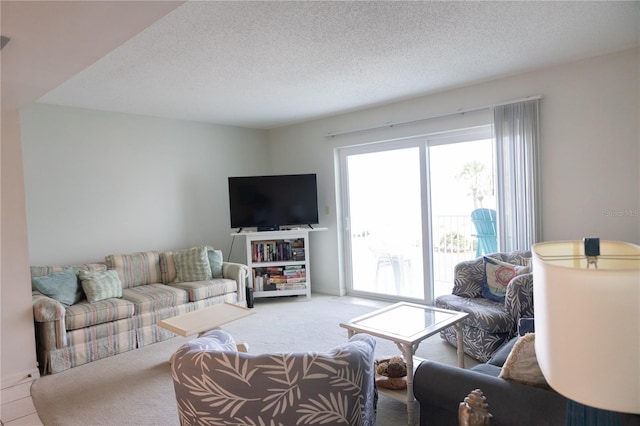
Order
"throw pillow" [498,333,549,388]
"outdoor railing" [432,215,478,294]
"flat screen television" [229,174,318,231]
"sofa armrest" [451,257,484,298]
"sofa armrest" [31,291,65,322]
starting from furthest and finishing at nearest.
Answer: "flat screen television" [229,174,318,231] → "outdoor railing" [432,215,478,294] → "sofa armrest" [451,257,484,298] → "sofa armrest" [31,291,65,322] → "throw pillow" [498,333,549,388]

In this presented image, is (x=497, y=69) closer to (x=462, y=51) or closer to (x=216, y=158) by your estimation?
(x=462, y=51)

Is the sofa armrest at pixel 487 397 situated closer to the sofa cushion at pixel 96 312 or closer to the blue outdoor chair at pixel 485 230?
the blue outdoor chair at pixel 485 230

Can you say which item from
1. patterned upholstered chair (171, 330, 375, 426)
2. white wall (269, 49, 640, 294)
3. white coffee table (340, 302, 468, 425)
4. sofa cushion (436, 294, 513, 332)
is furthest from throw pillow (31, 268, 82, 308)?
white wall (269, 49, 640, 294)

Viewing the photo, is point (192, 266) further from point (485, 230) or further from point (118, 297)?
point (485, 230)

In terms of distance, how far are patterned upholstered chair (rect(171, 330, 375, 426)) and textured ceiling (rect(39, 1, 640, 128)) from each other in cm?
195

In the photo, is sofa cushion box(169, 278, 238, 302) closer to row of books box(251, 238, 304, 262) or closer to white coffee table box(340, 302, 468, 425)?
row of books box(251, 238, 304, 262)

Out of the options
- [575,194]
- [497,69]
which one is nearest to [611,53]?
[497,69]

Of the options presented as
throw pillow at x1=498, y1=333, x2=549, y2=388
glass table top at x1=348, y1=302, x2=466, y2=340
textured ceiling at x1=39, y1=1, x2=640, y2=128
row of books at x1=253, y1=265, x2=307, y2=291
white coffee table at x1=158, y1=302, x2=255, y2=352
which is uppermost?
textured ceiling at x1=39, y1=1, x2=640, y2=128

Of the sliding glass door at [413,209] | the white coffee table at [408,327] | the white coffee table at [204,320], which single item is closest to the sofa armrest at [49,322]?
the white coffee table at [204,320]

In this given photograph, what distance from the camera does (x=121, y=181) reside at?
4812mm

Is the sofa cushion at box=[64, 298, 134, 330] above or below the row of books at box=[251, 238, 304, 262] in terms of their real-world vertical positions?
below

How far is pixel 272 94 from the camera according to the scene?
431 centimetres

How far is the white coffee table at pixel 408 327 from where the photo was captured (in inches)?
92.5

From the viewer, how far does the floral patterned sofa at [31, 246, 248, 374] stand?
11.1 ft
